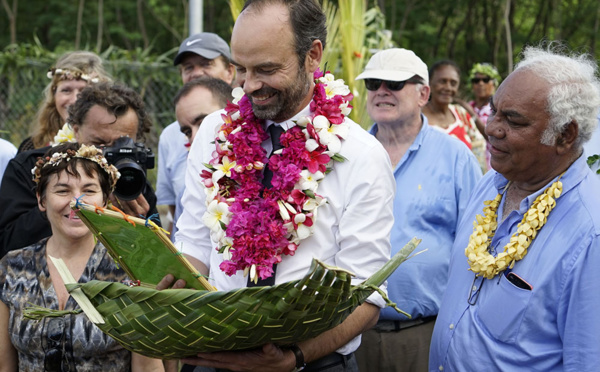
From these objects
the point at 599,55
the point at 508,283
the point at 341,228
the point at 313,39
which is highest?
the point at 313,39

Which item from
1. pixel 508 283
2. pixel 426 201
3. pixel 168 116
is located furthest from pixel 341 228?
pixel 168 116

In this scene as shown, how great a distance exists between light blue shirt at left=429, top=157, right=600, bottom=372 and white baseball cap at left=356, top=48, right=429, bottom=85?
1.88 metres

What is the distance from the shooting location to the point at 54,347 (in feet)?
10.6

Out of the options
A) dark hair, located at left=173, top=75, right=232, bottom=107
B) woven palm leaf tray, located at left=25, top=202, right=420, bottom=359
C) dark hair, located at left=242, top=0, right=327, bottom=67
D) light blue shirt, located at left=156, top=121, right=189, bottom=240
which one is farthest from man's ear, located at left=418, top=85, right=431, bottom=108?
woven palm leaf tray, located at left=25, top=202, right=420, bottom=359

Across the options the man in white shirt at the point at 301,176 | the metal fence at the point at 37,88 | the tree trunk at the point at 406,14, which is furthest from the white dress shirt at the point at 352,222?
the tree trunk at the point at 406,14

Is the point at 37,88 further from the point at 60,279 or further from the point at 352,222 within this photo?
the point at 352,222

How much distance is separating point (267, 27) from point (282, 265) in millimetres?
843

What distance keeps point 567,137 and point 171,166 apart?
322cm

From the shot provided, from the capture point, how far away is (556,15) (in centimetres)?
1958

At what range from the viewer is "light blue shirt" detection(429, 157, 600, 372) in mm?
2533

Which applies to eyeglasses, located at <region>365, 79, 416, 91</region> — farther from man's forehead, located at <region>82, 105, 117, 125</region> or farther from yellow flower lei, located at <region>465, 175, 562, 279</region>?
yellow flower lei, located at <region>465, 175, 562, 279</region>

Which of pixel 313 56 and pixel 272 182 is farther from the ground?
pixel 313 56

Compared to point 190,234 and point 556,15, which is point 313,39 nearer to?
point 190,234

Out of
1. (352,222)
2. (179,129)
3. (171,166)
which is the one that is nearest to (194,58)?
(179,129)
